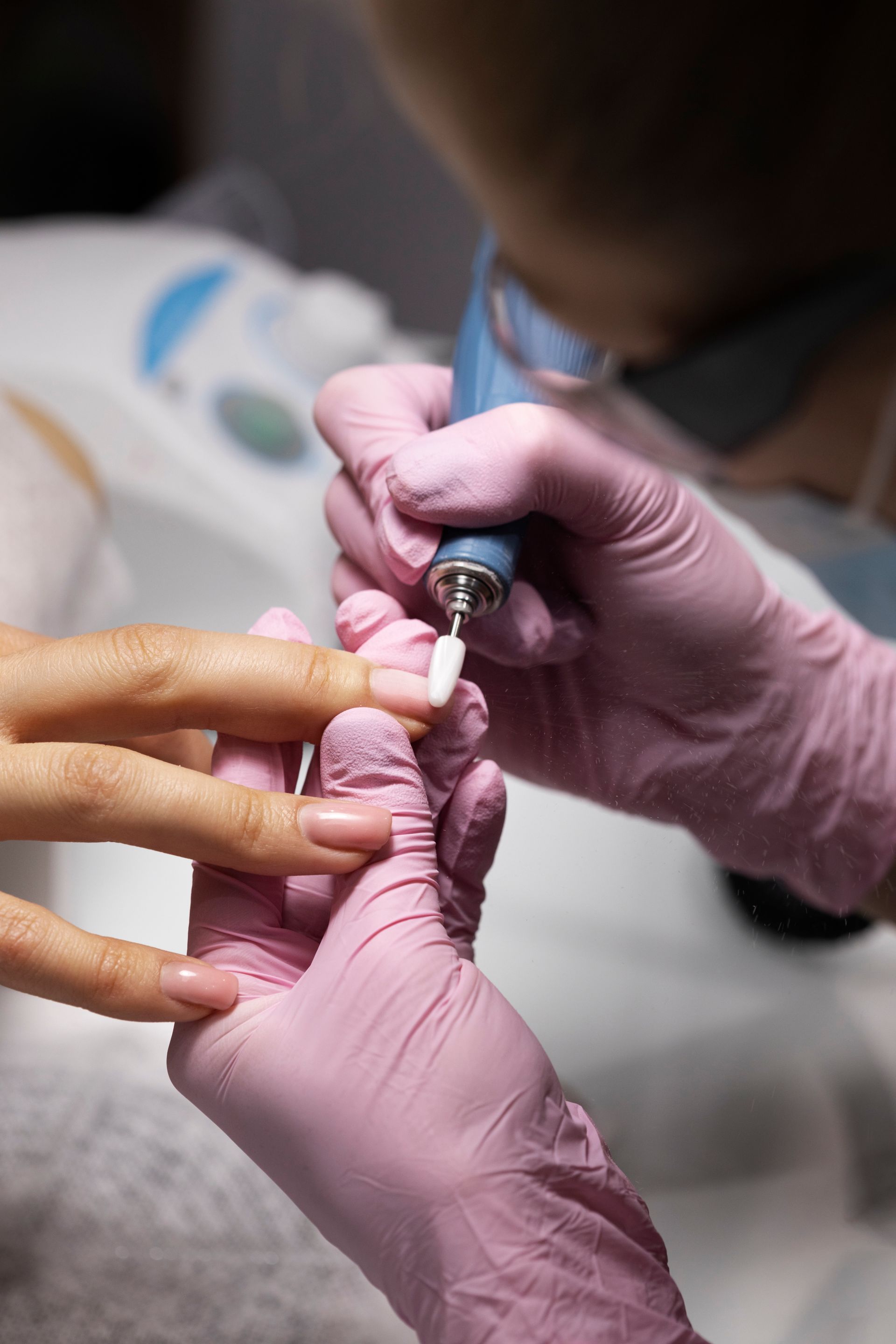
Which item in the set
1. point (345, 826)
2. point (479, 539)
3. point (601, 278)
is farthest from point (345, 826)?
point (601, 278)

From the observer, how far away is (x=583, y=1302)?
1.73 ft

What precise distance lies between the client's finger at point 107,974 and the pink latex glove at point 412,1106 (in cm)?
2

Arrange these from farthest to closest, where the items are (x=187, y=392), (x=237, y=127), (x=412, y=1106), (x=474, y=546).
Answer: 1. (x=237, y=127)
2. (x=187, y=392)
3. (x=474, y=546)
4. (x=412, y=1106)

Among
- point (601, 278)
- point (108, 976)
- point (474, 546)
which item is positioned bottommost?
point (108, 976)

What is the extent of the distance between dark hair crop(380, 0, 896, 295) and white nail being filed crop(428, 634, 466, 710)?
0.98 feet

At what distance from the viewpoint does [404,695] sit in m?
0.59

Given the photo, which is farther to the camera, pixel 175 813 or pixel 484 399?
pixel 484 399

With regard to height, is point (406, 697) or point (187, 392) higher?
point (406, 697)

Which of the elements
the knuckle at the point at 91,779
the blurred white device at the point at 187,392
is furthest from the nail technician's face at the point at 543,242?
the blurred white device at the point at 187,392

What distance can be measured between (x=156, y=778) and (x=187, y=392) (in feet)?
3.20

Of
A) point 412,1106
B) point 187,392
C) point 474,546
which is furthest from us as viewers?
point 187,392

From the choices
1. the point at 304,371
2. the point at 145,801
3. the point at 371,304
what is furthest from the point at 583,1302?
the point at 371,304

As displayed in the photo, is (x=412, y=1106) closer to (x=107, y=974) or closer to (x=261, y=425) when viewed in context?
(x=107, y=974)

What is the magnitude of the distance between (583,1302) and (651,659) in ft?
1.29
